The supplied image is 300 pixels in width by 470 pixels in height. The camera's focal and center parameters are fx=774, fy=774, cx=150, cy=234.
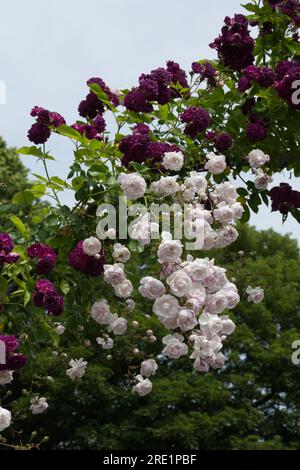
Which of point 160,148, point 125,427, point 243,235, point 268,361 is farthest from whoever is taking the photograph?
point 243,235

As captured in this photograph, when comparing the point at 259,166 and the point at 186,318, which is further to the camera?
the point at 259,166

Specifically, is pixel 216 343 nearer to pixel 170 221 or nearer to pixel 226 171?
pixel 170 221

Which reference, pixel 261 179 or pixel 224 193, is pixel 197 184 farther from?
pixel 261 179

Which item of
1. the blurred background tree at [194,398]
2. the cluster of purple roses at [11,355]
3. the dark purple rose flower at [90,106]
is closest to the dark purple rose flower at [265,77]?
the dark purple rose flower at [90,106]

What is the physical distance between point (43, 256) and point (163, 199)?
0.71 metres

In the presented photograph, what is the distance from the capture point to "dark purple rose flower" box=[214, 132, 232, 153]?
178 inches

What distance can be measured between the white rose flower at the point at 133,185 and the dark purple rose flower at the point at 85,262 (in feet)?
1.24

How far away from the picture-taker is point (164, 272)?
3699 mm

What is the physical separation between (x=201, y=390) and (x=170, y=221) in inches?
498

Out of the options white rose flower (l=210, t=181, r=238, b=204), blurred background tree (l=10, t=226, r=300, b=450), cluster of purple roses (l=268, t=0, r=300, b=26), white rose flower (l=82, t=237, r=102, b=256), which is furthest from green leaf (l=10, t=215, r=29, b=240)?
blurred background tree (l=10, t=226, r=300, b=450)

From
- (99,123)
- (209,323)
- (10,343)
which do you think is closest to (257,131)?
(99,123)

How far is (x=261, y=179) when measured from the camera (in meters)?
4.79

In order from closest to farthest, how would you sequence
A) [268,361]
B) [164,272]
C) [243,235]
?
1. [164,272]
2. [268,361]
3. [243,235]

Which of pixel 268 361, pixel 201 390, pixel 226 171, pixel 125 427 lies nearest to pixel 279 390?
pixel 268 361
